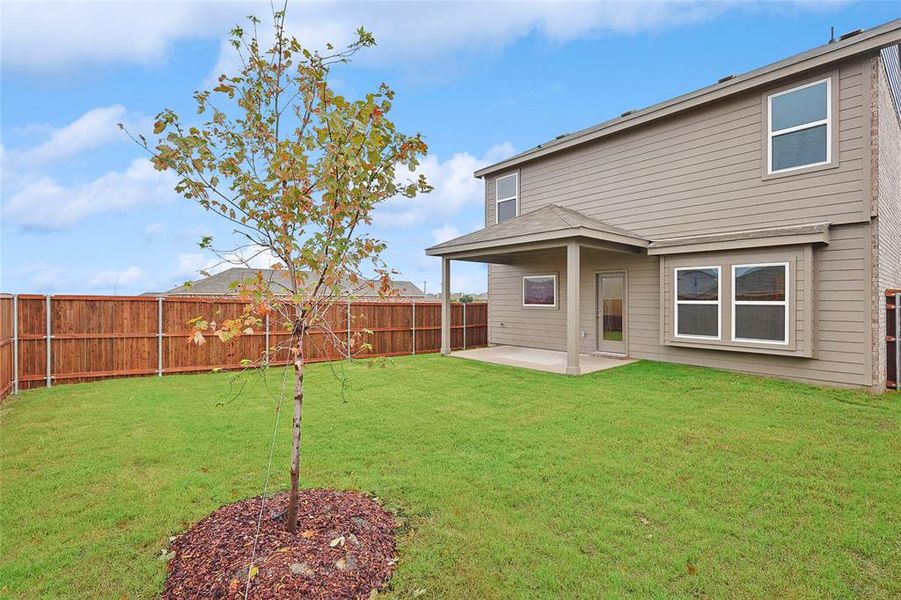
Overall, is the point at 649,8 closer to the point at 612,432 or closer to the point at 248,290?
the point at 612,432

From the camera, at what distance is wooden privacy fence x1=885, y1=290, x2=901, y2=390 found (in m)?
7.11

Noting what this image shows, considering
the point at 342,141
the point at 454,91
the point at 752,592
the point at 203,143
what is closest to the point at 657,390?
the point at 752,592

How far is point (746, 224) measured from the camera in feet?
26.0

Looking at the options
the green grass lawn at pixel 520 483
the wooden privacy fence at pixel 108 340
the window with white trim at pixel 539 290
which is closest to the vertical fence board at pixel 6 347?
the wooden privacy fence at pixel 108 340

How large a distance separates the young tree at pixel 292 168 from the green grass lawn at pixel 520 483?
84cm

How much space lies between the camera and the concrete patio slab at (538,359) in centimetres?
899

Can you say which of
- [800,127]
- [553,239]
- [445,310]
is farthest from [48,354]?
[800,127]

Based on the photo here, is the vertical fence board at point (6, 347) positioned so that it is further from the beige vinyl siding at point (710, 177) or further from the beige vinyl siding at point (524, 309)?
the beige vinyl siding at point (710, 177)

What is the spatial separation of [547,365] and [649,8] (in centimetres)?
772

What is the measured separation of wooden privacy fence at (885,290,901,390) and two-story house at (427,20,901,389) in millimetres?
312

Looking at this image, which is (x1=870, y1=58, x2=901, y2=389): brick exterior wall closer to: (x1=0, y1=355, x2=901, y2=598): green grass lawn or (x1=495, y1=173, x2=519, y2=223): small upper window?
(x1=0, y1=355, x2=901, y2=598): green grass lawn

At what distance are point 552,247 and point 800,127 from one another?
4.67 metres

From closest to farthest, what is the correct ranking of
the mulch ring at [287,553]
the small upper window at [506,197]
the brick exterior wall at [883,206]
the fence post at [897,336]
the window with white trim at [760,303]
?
the mulch ring at [287,553], the brick exterior wall at [883,206], the fence post at [897,336], the window with white trim at [760,303], the small upper window at [506,197]

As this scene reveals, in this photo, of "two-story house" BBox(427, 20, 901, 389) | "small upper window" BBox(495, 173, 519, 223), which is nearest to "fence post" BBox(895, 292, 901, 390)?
"two-story house" BBox(427, 20, 901, 389)
